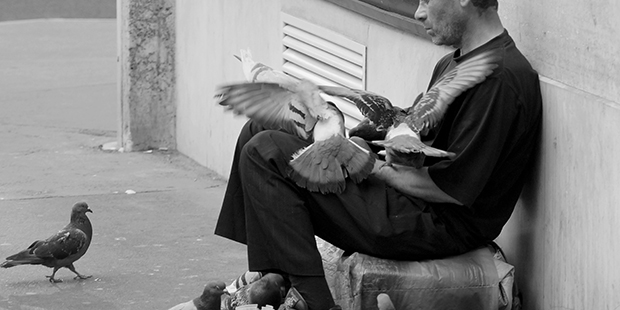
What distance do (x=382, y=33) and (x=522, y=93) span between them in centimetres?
172

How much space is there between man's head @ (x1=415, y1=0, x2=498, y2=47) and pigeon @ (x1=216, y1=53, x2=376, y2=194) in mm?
488

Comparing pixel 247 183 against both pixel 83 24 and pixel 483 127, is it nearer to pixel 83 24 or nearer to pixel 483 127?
pixel 483 127

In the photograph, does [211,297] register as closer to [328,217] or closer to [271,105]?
[328,217]

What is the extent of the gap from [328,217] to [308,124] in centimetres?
39

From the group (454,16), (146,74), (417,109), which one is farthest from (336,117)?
(146,74)

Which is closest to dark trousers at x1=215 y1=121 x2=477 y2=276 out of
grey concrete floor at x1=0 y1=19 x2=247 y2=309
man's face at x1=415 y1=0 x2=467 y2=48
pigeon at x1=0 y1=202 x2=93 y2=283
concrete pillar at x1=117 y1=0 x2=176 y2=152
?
man's face at x1=415 y1=0 x2=467 y2=48

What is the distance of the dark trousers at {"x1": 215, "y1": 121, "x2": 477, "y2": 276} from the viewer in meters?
4.07

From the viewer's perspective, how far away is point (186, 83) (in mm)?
8547

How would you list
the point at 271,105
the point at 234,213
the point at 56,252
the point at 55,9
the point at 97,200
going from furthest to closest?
the point at 55,9 < the point at 97,200 < the point at 56,252 < the point at 234,213 < the point at 271,105

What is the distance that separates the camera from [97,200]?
7160 mm

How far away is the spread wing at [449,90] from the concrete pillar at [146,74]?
4.93 metres

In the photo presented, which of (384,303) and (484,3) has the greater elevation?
(484,3)

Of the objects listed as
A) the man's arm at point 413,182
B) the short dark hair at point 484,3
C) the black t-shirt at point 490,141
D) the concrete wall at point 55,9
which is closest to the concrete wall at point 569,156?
the black t-shirt at point 490,141

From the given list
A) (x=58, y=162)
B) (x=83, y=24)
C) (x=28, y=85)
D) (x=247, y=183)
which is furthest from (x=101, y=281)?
(x=83, y=24)
